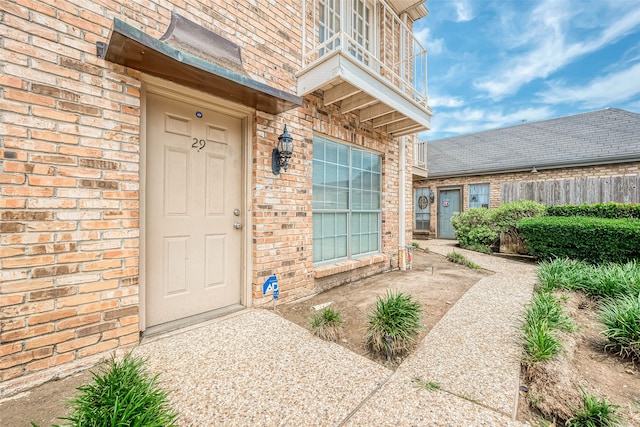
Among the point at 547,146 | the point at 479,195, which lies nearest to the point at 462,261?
the point at 479,195

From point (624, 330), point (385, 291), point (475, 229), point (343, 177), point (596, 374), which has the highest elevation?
point (343, 177)

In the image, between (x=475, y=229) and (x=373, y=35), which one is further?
(x=475, y=229)

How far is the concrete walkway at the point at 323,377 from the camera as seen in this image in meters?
1.55

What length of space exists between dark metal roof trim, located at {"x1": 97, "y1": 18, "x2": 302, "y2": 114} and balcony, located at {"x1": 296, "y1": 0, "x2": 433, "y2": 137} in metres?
0.72

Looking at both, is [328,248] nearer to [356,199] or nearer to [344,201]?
[344,201]

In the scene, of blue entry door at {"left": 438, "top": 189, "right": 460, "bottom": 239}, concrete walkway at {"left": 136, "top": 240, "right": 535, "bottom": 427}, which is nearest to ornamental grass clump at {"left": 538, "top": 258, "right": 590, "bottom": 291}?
concrete walkway at {"left": 136, "top": 240, "right": 535, "bottom": 427}

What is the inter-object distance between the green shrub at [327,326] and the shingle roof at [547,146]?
10.2 metres

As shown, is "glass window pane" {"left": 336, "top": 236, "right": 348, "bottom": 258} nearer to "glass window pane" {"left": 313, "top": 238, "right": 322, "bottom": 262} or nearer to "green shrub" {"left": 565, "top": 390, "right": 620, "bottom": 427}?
"glass window pane" {"left": 313, "top": 238, "right": 322, "bottom": 262}

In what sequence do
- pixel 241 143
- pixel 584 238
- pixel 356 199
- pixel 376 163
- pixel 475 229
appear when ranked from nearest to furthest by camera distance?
pixel 241 143, pixel 356 199, pixel 376 163, pixel 584 238, pixel 475 229

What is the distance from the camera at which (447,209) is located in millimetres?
11258

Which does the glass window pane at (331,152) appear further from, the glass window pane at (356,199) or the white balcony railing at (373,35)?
the white balcony railing at (373,35)

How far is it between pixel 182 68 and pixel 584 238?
7616mm

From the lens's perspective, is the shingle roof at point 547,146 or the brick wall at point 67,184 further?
the shingle roof at point 547,146

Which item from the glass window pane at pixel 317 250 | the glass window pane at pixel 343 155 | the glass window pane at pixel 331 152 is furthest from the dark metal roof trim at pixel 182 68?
the glass window pane at pixel 317 250
